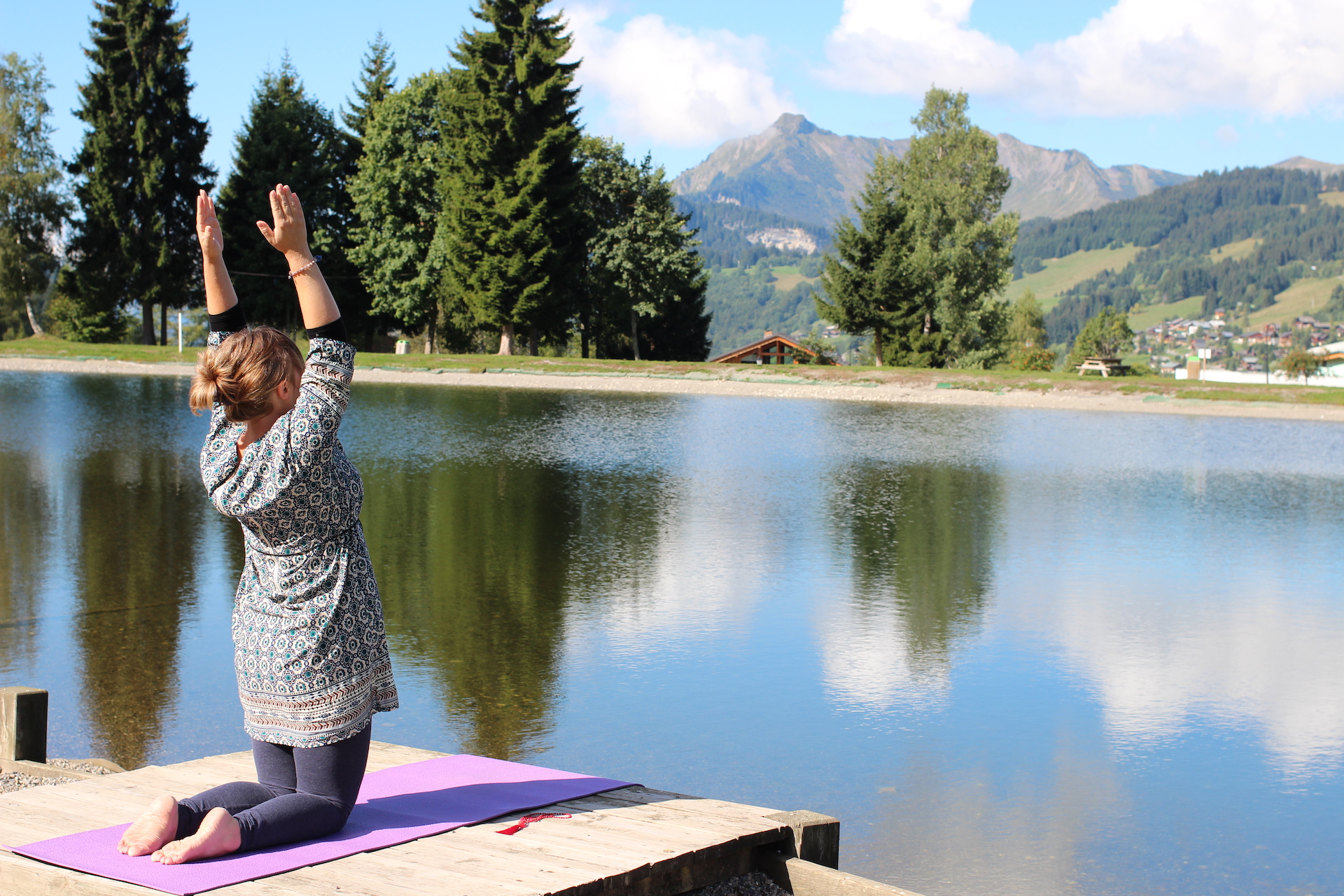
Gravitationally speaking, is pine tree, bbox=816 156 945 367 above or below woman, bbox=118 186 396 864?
above

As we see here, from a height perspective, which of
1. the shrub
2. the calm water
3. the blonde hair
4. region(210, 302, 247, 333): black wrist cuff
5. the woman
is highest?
the shrub

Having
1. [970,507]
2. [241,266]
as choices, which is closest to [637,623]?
[970,507]

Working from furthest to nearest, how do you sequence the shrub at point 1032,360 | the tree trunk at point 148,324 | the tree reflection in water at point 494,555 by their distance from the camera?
the shrub at point 1032,360 → the tree trunk at point 148,324 → the tree reflection in water at point 494,555

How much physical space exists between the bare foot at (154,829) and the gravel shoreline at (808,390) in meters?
36.2

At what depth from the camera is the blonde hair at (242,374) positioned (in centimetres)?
321

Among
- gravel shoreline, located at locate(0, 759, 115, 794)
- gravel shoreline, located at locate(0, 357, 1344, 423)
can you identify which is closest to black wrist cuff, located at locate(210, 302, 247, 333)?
gravel shoreline, located at locate(0, 759, 115, 794)

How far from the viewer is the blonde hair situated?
3.21 metres

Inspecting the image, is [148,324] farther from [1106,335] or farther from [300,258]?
[1106,335]

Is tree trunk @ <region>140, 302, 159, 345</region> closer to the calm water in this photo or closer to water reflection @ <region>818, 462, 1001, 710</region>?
the calm water

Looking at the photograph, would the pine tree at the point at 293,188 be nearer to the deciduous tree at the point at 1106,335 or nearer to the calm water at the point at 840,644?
the calm water at the point at 840,644

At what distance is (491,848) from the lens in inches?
142

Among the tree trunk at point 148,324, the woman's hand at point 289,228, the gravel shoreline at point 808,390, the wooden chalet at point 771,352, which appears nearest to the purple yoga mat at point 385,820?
the woman's hand at point 289,228

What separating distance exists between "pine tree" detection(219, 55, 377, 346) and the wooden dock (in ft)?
168

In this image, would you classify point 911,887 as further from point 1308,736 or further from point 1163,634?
point 1163,634
